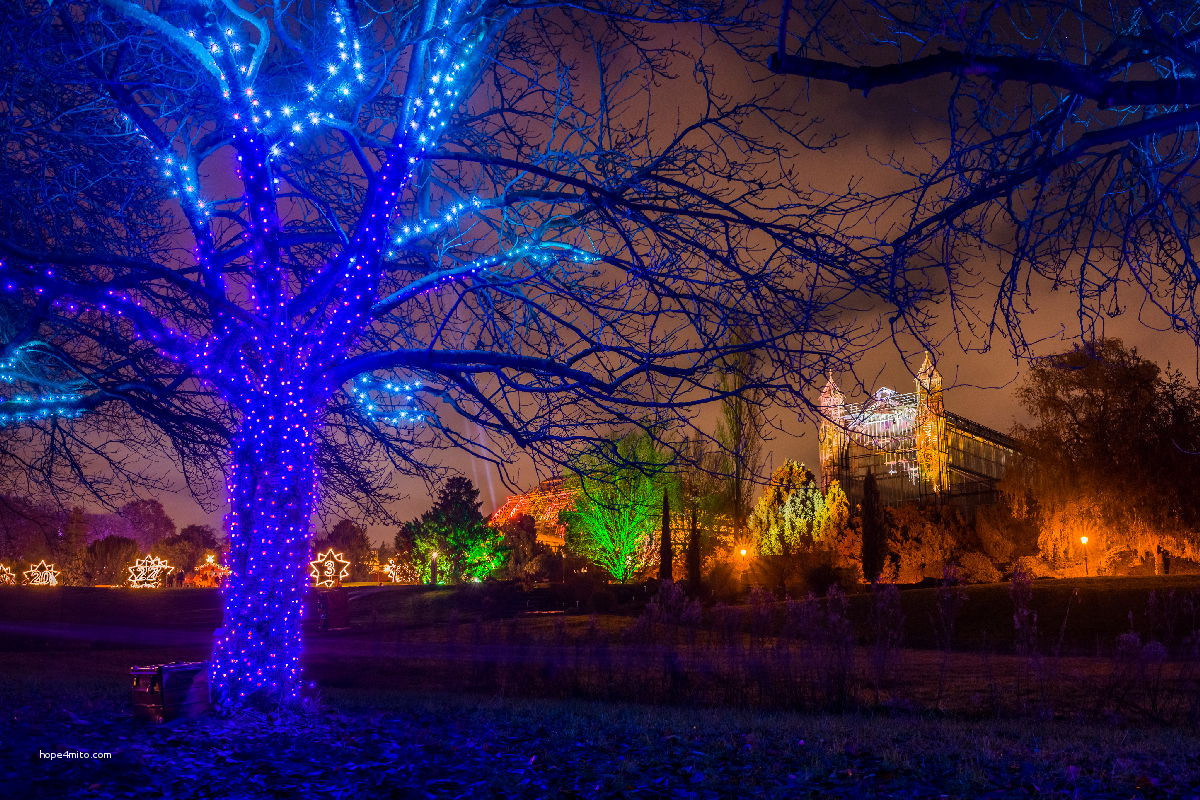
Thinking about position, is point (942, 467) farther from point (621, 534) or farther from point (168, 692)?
point (168, 692)

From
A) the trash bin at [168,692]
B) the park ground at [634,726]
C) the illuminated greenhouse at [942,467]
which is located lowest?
the park ground at [634,726]

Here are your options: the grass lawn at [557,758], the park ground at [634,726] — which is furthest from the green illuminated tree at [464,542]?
the grass lawn at [557,758]

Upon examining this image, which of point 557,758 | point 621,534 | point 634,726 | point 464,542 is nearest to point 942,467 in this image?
point 621,534

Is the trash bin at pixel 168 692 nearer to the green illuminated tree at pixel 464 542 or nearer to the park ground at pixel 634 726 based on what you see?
the park ground at pixel 634 726

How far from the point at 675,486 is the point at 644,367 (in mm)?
38748

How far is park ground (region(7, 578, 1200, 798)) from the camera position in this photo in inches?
214

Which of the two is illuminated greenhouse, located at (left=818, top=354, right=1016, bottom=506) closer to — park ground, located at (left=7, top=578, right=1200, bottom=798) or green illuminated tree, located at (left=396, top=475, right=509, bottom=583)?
green illuminated tree, located at (left=396, top=475, right=509, bottom=583)

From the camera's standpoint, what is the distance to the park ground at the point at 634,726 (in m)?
5.43

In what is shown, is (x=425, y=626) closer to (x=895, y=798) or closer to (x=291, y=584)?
(x=291, y=584)

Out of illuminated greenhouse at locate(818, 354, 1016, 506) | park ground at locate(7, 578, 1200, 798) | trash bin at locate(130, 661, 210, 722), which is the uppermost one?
illuminated greenhouse at locate(818, 354, 1016, 506)

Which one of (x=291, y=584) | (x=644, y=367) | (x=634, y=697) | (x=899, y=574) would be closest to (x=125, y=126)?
(x=291, y=584)

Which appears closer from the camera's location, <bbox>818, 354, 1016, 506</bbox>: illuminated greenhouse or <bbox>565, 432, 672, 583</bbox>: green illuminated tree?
<bbox>565, 432, 672, 583</bbox>: green illuminated tree

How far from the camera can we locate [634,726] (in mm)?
8289

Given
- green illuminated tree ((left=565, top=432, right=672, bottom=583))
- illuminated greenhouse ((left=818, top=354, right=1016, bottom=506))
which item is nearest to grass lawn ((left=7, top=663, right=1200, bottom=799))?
green illuminated tree ((left=565, top=432, right=672, bottom=583))
